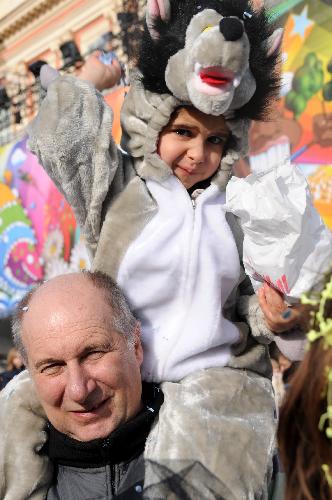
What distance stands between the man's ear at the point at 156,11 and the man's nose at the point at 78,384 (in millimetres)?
1000

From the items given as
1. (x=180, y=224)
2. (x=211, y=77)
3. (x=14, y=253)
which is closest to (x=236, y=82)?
(x=211, y=77)

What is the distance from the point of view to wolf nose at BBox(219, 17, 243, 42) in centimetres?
169

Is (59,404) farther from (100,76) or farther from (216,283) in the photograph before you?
(100,76)

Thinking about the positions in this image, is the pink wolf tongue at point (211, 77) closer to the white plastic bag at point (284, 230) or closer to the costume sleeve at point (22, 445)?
the white plastic bag at point (284, 230)

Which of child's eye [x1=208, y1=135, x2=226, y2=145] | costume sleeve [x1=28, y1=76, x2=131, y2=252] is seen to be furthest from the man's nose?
child's eye [x1=208, y1=135, x2=226, y2=145]

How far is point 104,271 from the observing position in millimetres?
1832

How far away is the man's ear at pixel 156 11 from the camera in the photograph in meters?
1.87

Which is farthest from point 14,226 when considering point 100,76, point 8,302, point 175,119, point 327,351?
point 327,351

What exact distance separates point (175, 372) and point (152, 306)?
0.65ft

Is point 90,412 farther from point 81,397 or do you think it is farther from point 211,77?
point 211,77

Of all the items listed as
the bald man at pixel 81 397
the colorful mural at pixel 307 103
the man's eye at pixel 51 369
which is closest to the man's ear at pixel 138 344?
the bald man at pixel 81 397

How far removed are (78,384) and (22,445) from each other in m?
0.31

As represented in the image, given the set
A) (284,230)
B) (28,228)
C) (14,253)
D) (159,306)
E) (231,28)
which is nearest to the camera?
(284,230)

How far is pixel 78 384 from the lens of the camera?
1589 millimetres
